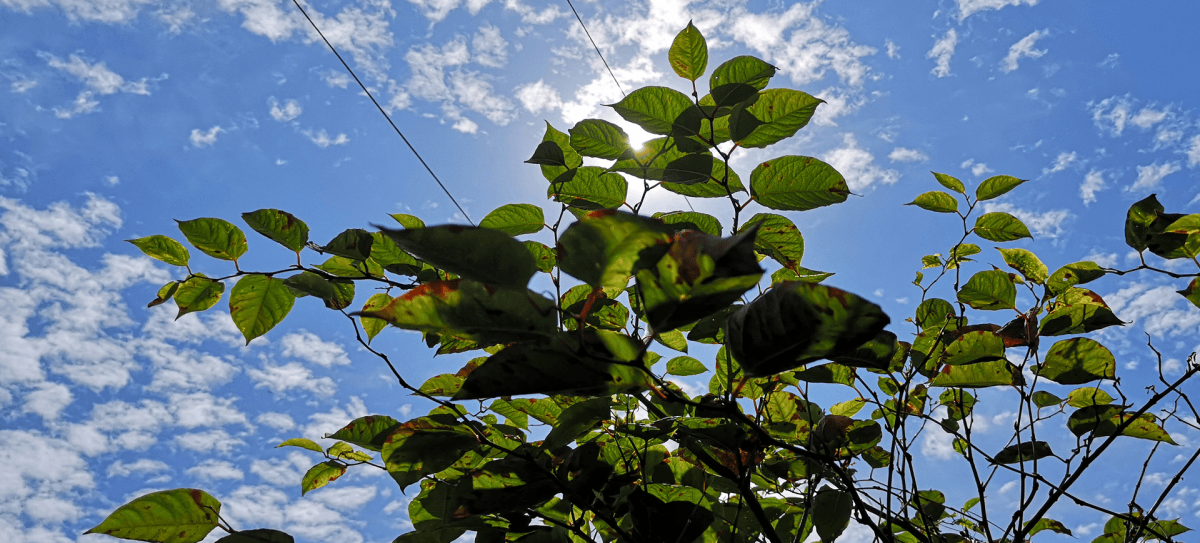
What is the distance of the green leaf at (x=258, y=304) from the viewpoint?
2.43 ft

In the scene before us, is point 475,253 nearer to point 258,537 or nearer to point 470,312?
point 470,312

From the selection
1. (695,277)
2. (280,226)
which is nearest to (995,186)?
(695,277)

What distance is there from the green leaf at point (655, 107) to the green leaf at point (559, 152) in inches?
4.1

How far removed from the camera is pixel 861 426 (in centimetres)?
87

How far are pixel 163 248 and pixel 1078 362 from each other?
1.20 metres

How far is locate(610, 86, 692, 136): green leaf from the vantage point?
71 centimetres

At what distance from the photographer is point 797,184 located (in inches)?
27.2

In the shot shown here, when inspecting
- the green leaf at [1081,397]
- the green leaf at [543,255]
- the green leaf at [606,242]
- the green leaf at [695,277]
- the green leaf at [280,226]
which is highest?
the green leaf at [543,255]

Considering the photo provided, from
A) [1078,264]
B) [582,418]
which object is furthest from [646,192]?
[1078,264]

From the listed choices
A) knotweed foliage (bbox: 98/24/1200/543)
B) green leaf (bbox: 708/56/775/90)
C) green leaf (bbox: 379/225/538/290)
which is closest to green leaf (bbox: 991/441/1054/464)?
knotweed foliage (bbox: 98/24/1200/543)

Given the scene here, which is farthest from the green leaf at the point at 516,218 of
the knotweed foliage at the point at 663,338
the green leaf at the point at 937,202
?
the green leaf at the point at 937,202

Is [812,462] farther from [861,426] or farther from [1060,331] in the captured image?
[1060,331]

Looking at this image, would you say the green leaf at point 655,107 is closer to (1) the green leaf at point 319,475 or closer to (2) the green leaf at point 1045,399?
(1) the green leaf at point 319,475

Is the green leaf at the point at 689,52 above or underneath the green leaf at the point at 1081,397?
above
